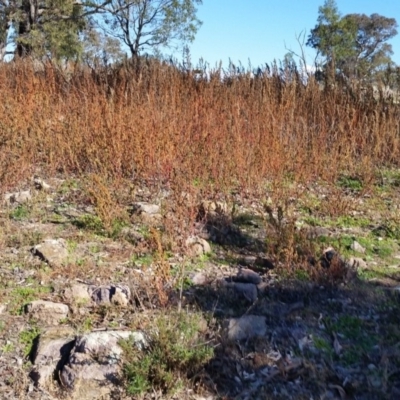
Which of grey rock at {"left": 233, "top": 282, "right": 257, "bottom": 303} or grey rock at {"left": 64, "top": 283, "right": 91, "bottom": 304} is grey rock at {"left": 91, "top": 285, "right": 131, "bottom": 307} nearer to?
grey rock at {"left": 64, "top": 283, "right": 91, "bottom": 304}

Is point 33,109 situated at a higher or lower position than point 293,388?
higher

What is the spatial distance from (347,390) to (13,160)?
3972mm

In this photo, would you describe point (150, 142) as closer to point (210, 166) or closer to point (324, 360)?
point (210, 166)

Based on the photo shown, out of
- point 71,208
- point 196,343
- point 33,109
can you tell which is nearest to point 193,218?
point 71,208

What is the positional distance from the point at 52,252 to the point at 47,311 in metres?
0.72

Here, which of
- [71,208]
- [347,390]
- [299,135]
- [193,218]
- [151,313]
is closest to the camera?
[347,390]

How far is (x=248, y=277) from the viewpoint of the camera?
11.6 ft

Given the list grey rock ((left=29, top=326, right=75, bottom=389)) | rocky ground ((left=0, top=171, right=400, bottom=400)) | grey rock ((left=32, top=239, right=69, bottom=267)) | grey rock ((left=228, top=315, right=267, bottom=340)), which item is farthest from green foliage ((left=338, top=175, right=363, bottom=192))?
grey rock ((left=29, top=326, right=75, bottom=389))

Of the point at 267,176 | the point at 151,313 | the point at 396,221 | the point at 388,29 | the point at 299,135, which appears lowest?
the point at 151,313

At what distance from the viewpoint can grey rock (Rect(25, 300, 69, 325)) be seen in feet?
9.78

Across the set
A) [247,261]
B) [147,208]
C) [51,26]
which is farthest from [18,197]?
[51,26]

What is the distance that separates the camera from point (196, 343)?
2.73m

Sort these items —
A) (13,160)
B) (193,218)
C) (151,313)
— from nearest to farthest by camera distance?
(151,313), (193,218), (13,160)

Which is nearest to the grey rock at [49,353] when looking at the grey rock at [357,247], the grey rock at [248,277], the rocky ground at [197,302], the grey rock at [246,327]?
the rocky ground at [197,302]
